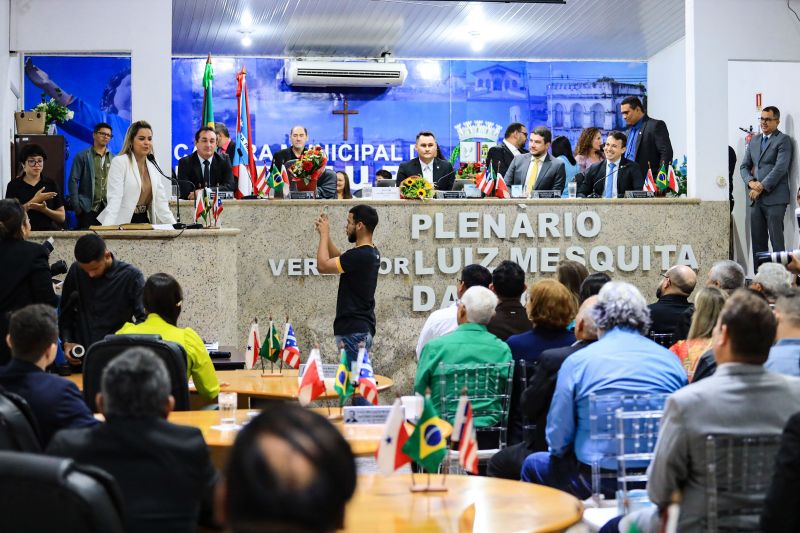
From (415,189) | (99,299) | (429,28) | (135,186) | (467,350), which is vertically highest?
(429,28)

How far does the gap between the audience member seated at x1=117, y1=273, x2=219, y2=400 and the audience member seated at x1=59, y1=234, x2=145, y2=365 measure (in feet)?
2.58

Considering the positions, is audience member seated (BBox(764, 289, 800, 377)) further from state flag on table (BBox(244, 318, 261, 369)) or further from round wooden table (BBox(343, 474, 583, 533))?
state flag on table (BBox(244, 318, 261, 369))

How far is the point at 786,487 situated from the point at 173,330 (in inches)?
129

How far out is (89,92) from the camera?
13820mm

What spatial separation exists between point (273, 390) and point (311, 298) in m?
4.09

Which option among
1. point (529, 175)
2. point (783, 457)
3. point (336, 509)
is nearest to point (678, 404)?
point (783, 457)

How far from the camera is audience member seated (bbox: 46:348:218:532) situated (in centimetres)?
260

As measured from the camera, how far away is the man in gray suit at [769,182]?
11.9m

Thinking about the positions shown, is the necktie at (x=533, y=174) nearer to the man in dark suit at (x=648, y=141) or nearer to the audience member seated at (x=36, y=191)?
the man in dark suit at (x=648, y=141)

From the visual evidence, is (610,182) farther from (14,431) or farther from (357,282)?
(14,431)

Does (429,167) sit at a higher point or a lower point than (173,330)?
higher

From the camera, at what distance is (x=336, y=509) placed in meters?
1.07

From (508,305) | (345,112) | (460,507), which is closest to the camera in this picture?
(460,507)

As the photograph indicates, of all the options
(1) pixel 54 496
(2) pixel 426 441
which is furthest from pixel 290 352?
(1) pixel 54 496
